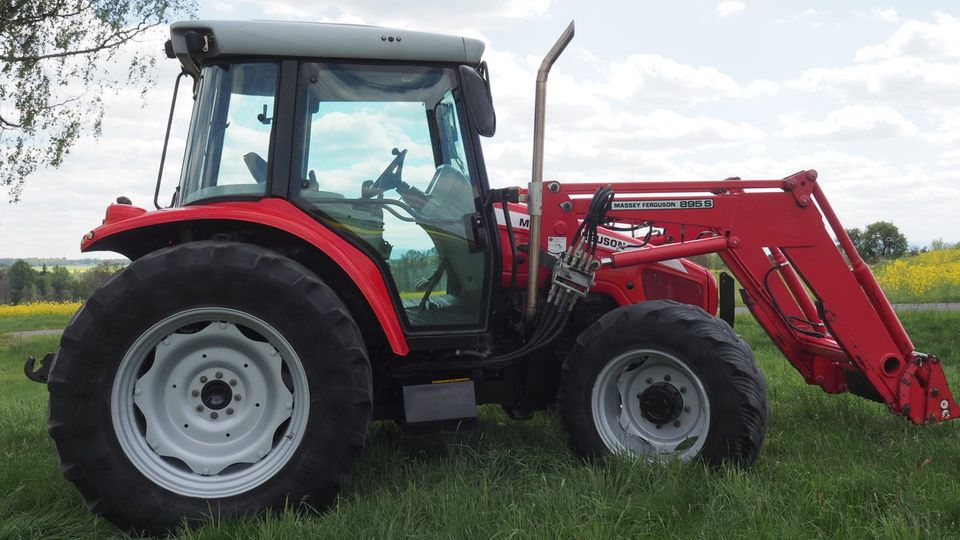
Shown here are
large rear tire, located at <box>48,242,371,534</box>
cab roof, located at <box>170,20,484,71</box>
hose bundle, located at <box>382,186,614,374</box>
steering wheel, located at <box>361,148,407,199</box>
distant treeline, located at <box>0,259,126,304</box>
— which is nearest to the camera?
large rear tire, located at <box>48,242,371,534</box>

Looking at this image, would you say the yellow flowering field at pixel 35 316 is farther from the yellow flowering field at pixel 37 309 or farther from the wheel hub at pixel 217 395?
the wheel hub at pixel 217 395

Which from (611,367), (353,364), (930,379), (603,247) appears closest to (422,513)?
(353,364)

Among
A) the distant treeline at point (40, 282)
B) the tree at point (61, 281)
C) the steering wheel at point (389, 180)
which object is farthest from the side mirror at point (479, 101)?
the tree at point (61, 281)

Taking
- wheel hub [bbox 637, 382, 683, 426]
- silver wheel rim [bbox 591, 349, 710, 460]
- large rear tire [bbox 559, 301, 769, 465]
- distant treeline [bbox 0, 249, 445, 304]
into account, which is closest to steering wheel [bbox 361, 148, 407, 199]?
large rear tire [bbox 559, 301, 769, 465]

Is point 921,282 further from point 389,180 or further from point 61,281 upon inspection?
point 61,281

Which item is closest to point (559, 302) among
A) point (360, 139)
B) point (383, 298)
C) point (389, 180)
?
point (383, 298)

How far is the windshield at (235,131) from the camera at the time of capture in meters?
3.59

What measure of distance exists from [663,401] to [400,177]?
1663 mm

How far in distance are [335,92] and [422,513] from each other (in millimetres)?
1948

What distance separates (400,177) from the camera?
3693mm

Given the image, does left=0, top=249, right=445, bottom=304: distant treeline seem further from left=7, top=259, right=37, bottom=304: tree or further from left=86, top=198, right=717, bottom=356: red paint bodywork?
left=86, top=198, right=717, bottom=356: red paint bodywork

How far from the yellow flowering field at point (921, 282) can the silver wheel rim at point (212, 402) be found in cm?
1283

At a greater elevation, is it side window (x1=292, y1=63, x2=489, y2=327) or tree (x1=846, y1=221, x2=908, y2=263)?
tree (x1=846, y1=221, x2=908, y2=263)

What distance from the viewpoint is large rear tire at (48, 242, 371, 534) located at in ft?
10.3
